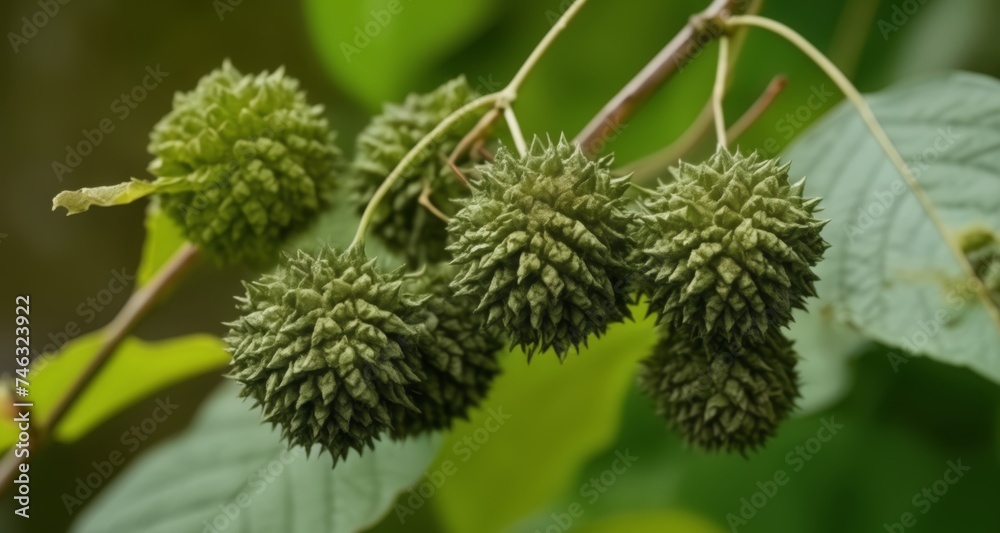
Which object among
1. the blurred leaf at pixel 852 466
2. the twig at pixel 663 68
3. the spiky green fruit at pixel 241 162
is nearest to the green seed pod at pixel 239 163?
the spiky green fruit at pixel 241 162

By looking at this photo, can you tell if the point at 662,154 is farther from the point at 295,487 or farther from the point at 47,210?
the point at 47,210

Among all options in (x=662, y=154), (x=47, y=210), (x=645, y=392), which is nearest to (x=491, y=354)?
(x=645, y=392)

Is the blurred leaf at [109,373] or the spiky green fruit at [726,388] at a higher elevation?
the blurred leaf at [109,373]

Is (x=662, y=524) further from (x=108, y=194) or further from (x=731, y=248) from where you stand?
(x=108, y=194)

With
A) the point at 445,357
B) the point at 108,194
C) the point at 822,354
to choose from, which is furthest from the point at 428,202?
the point at 822,354

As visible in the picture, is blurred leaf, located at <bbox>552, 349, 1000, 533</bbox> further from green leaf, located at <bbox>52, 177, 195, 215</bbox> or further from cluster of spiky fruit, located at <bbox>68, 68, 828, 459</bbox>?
green leaf, located at <bbox>52, 177, 195, 215</bbox>

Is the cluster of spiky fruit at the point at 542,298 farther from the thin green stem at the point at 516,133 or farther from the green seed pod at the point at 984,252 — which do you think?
the green seed pod at the point at 984,252

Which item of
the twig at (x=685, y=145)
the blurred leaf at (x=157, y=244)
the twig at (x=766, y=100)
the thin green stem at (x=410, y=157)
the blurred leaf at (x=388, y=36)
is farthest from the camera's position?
the blurred leaf at (x=388, y=36)
